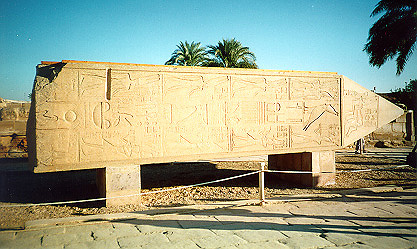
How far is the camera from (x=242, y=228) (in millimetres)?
3723

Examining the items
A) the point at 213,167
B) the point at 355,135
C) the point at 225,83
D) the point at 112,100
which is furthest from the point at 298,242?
the point at 213,167

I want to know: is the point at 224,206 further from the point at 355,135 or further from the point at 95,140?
the point at 355,135

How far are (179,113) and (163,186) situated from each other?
2.16 m

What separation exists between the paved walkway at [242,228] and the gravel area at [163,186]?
0.56 meters

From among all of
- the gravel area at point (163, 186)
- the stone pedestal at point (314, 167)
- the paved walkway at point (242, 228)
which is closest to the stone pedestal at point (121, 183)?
the gravel area at point (163, 186)

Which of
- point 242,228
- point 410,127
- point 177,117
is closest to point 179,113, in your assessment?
point 177,117

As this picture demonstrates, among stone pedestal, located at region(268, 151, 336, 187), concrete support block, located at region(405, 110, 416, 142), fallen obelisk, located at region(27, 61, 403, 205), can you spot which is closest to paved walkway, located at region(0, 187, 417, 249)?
fallen obelisk, located at region(27, 61, 403, 205)

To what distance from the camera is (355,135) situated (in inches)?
264

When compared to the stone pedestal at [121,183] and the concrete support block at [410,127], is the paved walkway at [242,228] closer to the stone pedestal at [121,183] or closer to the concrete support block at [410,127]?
the stone pedestal at [121,183]

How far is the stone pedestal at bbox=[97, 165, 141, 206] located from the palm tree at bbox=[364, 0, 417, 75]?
10664mm

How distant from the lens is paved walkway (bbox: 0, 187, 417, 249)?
326 cm

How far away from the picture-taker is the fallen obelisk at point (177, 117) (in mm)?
4395

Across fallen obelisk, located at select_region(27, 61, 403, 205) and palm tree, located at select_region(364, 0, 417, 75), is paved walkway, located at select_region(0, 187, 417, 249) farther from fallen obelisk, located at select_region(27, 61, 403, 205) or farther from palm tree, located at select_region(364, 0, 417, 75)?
palm tree, located at select_region(364, 0, 417, 75)

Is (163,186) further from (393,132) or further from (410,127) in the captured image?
(410,127)
